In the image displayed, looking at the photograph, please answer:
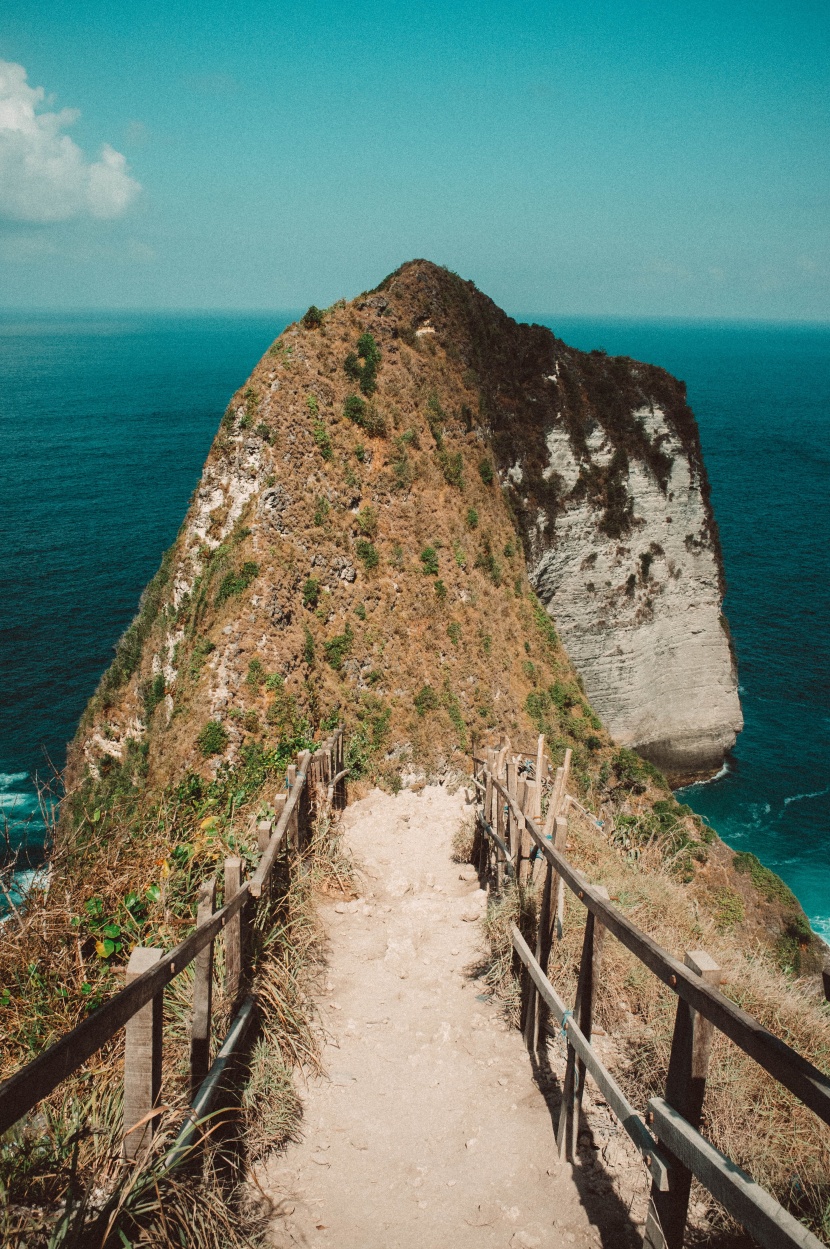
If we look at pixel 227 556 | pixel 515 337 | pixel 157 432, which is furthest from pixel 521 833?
pixel 157 432

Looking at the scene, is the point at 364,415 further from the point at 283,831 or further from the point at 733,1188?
the point at 733,1188

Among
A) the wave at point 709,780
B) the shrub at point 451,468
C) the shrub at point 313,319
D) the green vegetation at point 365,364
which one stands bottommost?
the wave at point 709,780

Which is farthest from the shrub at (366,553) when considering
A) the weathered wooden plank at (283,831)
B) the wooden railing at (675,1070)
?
the wooden railing at (675,1070)

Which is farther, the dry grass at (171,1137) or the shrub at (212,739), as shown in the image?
the shrub at (212,739)

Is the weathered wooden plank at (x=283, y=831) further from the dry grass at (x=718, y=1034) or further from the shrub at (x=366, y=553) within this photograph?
the shrub at (x=366, y=553)

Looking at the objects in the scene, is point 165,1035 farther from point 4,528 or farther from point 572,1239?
point 4,528

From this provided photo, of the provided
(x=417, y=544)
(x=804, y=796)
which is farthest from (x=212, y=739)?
(x=804, y=796)

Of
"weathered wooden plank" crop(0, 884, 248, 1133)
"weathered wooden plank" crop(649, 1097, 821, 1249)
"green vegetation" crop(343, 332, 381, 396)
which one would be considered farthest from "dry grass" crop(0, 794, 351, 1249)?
"green vegetation" crop(343, 332, 381, 396)
